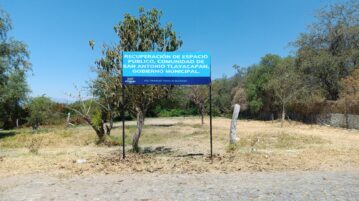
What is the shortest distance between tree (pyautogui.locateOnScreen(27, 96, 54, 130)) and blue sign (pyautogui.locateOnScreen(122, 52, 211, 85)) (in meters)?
26.3

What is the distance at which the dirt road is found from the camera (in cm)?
653

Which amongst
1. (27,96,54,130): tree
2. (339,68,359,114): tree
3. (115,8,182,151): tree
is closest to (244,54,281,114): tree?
(339,68,359,114): tree

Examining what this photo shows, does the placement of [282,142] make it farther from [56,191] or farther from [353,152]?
[56,191]

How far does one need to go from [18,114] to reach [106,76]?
2652cm

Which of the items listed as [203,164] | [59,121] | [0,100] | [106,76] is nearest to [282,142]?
[203,164]

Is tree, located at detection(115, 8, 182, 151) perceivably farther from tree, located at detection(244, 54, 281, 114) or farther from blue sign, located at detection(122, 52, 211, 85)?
tree, located at detection(244, 54, 281, 114)

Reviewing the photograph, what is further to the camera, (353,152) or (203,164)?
(353,152)

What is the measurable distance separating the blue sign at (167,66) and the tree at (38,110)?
26282 millimetres

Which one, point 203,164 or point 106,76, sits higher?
point 106,76

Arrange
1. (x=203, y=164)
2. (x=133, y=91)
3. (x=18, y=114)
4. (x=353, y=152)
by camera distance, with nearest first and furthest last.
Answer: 1. (x=203, y=164)
2. (x=353, y=152)
3. (x=133, y=91)
4. (x=18, y=114)

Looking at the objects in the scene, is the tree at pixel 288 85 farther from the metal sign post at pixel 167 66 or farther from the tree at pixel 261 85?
the metal sign post at pixel 167 66

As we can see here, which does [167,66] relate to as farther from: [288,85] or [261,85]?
[261,85]

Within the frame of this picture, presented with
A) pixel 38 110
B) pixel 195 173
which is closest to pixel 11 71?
pixel 38 110

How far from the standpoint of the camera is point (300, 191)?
22.1 ft
